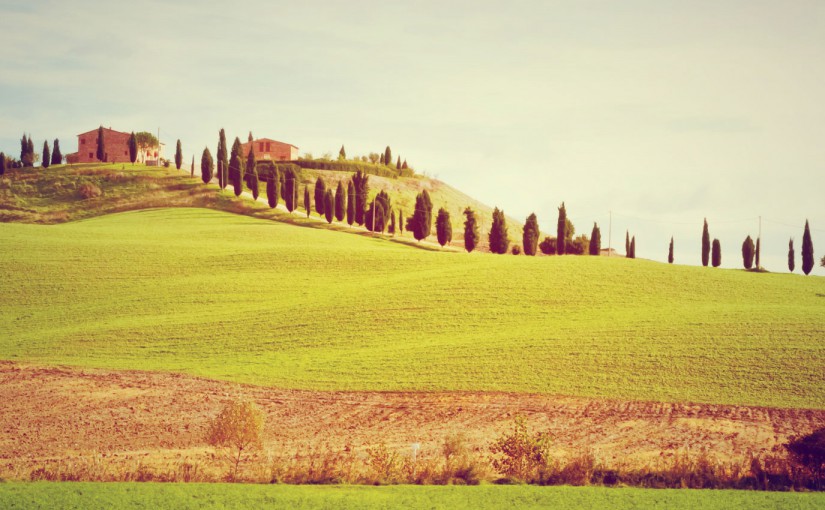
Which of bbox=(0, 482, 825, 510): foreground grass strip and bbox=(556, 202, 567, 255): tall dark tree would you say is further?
bbox=(556, 202, 567, 255): tall dark tree

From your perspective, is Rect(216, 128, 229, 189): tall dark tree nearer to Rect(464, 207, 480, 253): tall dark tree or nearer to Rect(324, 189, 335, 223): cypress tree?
Rect(324, 189, 335, 223): cypress tree

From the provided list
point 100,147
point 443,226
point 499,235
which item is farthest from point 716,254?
point 100,147

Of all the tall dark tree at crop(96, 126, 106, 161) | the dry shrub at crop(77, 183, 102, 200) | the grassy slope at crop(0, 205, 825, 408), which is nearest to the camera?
the grassy slope at crop(0, 205, 825, 408)

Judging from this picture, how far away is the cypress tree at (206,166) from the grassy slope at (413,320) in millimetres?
45473

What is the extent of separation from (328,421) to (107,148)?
121 meters

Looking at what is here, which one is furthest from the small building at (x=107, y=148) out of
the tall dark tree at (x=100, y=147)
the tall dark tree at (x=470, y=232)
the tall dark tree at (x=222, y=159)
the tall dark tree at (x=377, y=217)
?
the tall dark tree at (x=470, y=232)

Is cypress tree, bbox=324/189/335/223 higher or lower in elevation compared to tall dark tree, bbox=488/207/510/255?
higher

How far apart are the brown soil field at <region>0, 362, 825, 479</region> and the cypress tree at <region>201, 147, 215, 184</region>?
259 feet

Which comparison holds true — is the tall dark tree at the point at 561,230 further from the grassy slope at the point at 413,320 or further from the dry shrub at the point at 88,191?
the dry shrub at the point at 88,191

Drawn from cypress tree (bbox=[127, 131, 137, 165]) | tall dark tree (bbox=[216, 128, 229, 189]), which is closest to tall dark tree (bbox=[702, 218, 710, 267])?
tall dark tree (bbox=[216, 128, 229, 189])

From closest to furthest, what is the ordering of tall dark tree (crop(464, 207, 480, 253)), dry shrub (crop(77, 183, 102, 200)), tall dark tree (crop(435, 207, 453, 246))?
tall dark tree (crop(464, 207, 480, 253)) < tall dark tree (crop(435, 207, 453, 246)) < dry shrub (crop(77, 183, 102, 200))

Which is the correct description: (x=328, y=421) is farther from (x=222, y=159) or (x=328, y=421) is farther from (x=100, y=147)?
(x=100, y=147)

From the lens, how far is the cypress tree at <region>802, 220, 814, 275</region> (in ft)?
264

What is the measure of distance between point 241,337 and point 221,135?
3016 inches
